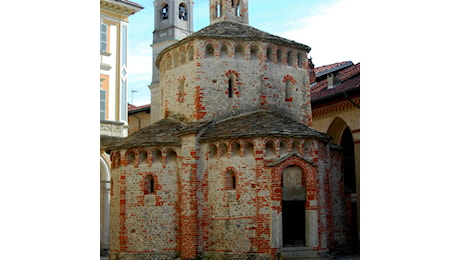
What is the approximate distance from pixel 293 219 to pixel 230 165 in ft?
8.46

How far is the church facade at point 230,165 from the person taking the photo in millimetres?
16625

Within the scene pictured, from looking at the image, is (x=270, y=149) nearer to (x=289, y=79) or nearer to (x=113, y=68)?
(x=289, y=79)

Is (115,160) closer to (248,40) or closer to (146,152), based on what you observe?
(146,152)

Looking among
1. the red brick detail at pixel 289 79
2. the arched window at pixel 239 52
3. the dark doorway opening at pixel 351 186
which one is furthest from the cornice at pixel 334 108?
the arched window at pixel 239 52

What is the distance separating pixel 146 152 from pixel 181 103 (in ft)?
8.13

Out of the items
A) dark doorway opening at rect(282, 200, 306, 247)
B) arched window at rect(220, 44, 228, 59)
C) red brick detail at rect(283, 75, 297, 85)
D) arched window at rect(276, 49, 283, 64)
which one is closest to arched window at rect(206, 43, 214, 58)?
arched window at rect(220, 44, 228, 59)

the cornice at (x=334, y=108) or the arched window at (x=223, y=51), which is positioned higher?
the arched window at (x=223, y=51)

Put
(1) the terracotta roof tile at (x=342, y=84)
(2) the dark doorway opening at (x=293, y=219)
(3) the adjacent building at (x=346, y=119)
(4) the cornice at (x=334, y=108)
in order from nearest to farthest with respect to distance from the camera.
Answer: (2) the dark doorway opening at (x=293, y=219) < (3) the adjacent building at (x=346, y=119) < (1) the terracotta roof tile at (x=342, y=84) < (4) the cornice at (x=334, y=108)

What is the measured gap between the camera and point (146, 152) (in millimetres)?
18172

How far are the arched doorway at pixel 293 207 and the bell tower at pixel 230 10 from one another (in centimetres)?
752

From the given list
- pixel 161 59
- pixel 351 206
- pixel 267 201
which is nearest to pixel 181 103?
pixel 161 59

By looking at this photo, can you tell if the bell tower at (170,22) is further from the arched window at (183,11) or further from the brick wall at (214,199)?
the brick wall at (214,199)

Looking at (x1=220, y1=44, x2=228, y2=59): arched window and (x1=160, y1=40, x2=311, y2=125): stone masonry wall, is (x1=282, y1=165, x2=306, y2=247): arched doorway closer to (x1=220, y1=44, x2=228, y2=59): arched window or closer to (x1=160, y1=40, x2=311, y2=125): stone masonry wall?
(x1=160, y1=40, x2=311, y2=125): stone masonry wall
